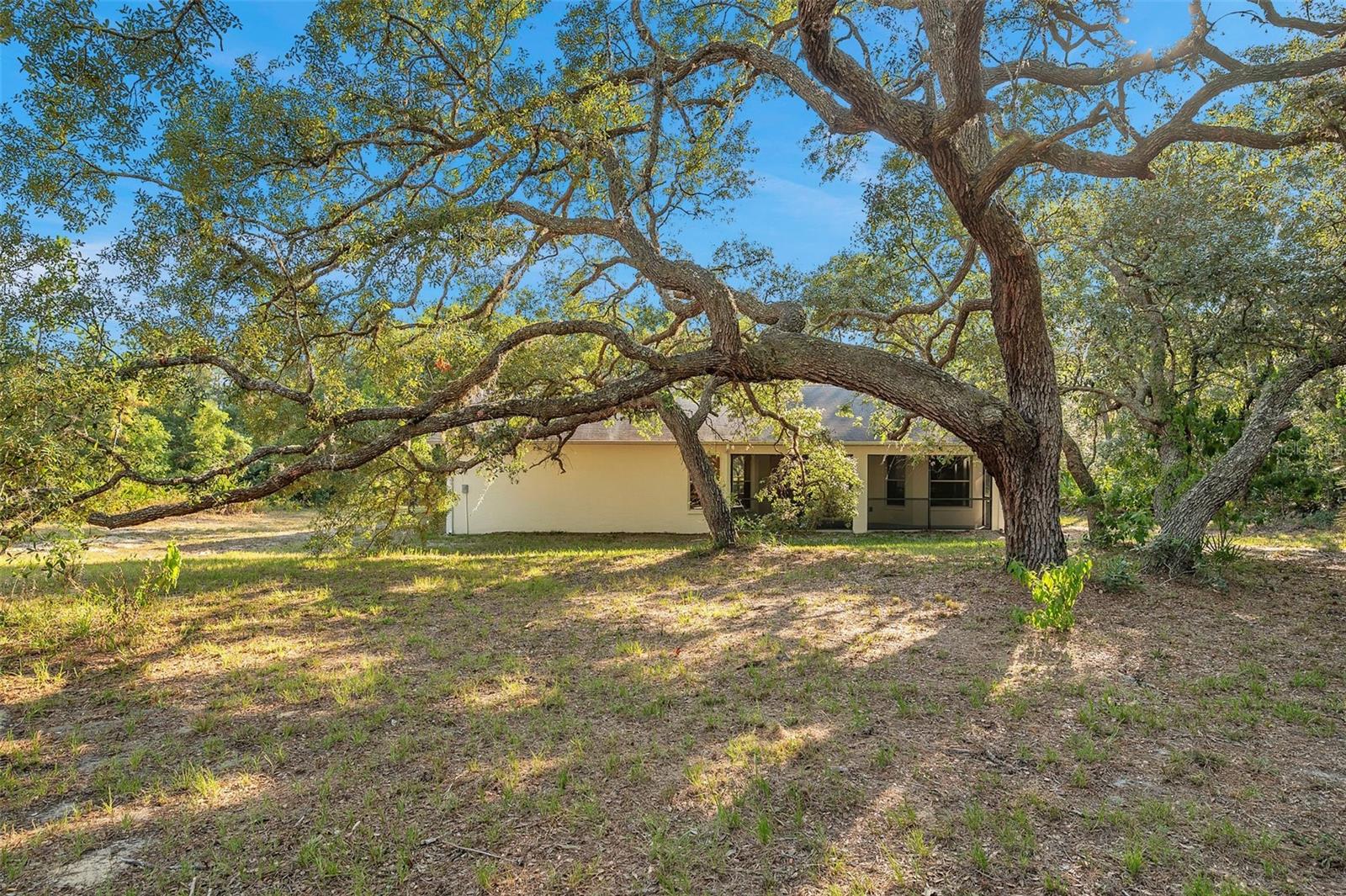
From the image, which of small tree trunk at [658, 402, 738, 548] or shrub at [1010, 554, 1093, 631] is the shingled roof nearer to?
small tree trunk at [658, 402, 738, 548]

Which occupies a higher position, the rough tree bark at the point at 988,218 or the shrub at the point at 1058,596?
the rough tree bark at the point at 988,218

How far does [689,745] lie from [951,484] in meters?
17.1

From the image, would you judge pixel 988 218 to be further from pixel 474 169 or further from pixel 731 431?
pixel 731 431

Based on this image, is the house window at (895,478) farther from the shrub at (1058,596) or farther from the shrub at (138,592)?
the shrub at (138,592)

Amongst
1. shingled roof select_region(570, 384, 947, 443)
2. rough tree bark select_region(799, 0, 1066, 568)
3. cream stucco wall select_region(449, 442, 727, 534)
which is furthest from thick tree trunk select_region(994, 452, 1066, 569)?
cream stucco wall select_region(449, 442, 727, 534)

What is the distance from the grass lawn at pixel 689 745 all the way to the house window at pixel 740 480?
10.6 m

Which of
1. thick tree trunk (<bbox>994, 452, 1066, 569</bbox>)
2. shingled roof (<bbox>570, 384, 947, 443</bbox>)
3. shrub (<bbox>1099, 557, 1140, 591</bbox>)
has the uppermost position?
shingled roof (<bbox>570, 384, 947, 443</bbox>)

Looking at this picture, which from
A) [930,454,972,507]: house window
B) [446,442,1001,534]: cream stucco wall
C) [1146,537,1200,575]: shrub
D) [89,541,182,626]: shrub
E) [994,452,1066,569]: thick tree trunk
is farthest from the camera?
[930,454,972,507]: house window

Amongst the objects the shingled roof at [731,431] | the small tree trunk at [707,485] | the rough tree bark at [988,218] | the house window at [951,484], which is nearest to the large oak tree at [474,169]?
the rough tree bark at [988,218]

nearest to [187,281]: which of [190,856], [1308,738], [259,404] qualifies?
[259,404]

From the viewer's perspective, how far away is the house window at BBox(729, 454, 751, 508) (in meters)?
18.5

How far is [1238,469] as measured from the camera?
7789mm

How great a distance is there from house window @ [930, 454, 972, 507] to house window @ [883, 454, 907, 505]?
0.74 metres

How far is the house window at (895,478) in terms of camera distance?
19.8 meters
